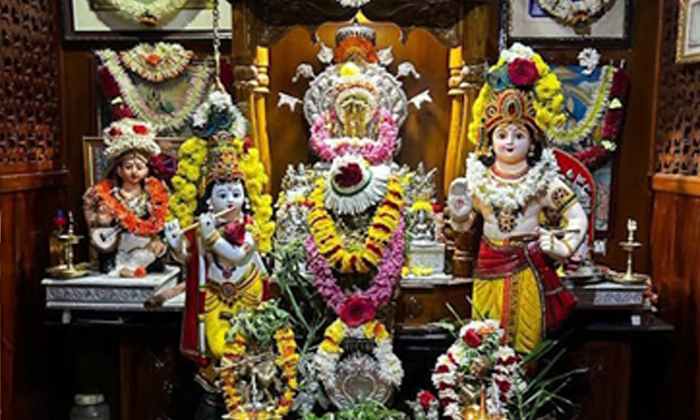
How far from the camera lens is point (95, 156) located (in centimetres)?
358

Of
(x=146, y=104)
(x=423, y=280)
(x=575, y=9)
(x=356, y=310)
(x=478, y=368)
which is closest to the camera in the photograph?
(x=478, y=368)

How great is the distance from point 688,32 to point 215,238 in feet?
7.82

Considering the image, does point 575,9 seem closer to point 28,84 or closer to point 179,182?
point 179,182

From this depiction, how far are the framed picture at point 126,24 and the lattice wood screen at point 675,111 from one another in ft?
7.32

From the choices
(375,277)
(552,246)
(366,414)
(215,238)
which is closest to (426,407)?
(366,414)

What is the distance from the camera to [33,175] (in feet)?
11.1

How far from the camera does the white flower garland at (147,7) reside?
3629 millimetres

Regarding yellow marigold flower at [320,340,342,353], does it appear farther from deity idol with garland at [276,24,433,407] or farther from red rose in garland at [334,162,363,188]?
red rose in garland at [334,162,363,188]

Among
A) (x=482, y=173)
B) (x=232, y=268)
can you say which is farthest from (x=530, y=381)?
(x=232, y=268)

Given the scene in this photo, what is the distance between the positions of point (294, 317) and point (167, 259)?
80 centimetres

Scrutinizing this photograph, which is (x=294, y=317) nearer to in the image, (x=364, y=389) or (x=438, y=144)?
(x=364, y=389)

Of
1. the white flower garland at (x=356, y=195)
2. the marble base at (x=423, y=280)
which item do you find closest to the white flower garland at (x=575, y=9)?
the white flower garland at (x=356, y=195)

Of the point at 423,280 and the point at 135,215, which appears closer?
the point at 423,280

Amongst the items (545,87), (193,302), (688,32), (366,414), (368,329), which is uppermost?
(688,32)
